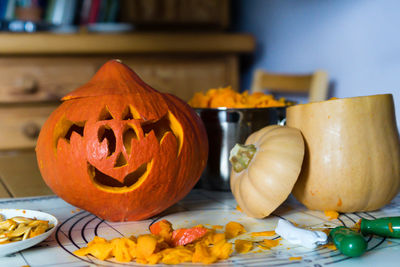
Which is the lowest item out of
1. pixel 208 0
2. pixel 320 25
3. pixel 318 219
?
pixel 318 219

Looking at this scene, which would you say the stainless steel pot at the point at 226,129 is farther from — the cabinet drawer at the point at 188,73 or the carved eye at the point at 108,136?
the cabinet drawer at the point at 188,73

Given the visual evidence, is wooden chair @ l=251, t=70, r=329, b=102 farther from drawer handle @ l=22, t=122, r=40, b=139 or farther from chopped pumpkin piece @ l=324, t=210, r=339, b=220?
drawer handle @ l=22, t=122, r=40, b=139

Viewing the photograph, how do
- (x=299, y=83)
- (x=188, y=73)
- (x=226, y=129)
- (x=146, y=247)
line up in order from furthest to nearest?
(x=188, y=73)
(x=299, y=83)
(x=226, y=129)
(x=146, y=247)

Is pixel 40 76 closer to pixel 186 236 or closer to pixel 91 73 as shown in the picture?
pixel 91 73

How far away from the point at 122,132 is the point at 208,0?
1.64 metres

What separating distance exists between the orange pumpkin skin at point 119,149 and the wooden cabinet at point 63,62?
122cm

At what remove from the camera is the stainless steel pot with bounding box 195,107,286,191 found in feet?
2.81

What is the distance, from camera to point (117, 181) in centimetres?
71

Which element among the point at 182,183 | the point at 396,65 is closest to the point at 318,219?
the point at 182,183

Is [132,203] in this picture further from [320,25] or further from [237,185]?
[320,25]

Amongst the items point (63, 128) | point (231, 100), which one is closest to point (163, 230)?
point (63, 128)

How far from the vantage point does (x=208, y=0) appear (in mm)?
2164

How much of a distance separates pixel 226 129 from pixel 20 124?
1.36 meters

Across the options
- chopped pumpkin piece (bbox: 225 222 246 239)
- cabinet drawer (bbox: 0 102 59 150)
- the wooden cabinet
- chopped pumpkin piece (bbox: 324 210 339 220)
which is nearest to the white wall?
the wooden cabinet
